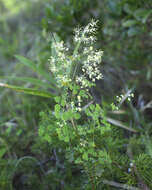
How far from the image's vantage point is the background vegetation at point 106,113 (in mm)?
970

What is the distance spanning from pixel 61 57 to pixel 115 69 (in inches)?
51.2

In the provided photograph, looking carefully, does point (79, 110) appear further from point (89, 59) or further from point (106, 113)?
point (106, 113)

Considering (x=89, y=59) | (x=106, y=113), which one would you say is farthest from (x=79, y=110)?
(x=106, y=113)

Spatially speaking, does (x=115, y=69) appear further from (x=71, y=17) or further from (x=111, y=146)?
(x=111, y=146)

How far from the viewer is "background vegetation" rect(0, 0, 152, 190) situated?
0.97 meters

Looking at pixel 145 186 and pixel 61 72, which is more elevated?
pixel 61 72

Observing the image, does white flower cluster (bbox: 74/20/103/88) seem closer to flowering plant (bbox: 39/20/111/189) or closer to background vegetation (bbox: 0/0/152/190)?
flowering plant (bbox: 39/20/111/189)

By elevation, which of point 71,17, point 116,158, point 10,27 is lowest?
point 116,158

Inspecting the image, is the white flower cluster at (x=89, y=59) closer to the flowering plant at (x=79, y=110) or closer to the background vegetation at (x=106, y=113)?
the flowering plant at (x=79, y=110)

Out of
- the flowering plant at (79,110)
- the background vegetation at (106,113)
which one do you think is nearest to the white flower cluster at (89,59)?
the flowering plant at (79,110)

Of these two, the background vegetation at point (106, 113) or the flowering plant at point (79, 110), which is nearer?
the flowering plant at point (79, 110)

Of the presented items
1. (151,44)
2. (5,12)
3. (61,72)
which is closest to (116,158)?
(61,72)

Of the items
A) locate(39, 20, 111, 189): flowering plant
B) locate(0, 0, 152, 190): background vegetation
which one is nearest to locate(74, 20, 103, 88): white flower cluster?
locate(39, 20, 111, 189): flowering plant

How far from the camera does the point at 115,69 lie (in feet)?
6.55
